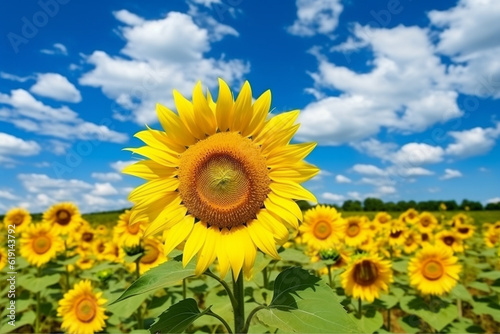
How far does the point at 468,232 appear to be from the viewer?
360 inches

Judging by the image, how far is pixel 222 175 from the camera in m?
2.04

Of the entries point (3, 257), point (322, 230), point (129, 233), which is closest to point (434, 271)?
point (322, 230)

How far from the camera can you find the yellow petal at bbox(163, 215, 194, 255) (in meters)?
1.93

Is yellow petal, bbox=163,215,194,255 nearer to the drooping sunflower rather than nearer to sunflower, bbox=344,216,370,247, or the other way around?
sunflower, bbox=344,216,370,247

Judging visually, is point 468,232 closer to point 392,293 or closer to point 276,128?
point 392,293

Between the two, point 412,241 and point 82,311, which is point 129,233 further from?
point 412,241

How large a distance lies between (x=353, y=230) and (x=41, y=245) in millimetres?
4852

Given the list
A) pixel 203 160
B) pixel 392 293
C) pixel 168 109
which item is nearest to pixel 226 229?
pixel 203 160

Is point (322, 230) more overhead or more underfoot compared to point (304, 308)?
more overhead

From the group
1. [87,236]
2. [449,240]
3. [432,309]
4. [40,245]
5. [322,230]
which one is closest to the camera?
[432,309]

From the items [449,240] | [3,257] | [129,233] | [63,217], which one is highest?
[449,240]

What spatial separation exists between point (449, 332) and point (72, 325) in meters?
4.37

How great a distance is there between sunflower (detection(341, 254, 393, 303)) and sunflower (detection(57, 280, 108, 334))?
9.27 ft

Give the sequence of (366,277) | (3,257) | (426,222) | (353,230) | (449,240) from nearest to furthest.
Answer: (366,277)
(3,257)
(353,230)
(449,240)
(426,222)
